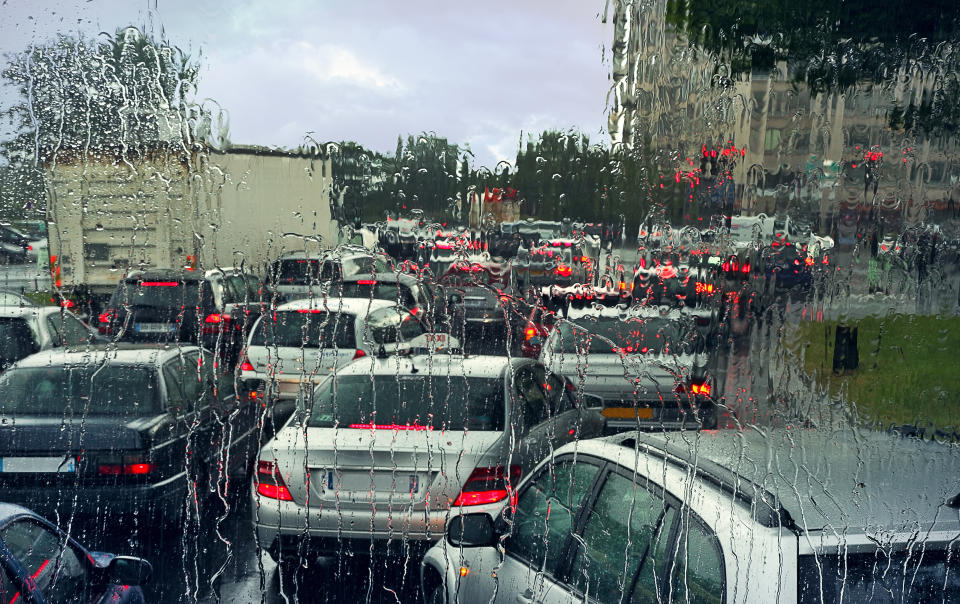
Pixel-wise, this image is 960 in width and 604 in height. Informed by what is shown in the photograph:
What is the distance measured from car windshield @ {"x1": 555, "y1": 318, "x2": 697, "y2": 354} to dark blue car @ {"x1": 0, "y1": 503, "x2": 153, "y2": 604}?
4473 millimetres

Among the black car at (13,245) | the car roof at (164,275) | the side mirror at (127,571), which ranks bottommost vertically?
the side mirror at (127,571)

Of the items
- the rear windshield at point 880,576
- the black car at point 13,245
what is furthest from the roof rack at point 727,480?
the black car at point 13,245

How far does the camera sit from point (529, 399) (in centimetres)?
488

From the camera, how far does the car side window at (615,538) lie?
2.23 metres

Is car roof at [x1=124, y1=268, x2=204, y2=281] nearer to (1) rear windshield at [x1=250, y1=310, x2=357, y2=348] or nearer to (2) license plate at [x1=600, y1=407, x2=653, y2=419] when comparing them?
(1) rear windshield at [x1=250, y1=310, x2=357, y2=348]

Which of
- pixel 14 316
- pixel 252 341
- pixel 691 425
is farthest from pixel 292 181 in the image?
pixel 691 425

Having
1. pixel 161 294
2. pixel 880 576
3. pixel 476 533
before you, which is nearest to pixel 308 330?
pixel 161 294

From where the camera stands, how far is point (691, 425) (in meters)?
6.12

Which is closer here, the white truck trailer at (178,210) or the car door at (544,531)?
the car door at (544,531)

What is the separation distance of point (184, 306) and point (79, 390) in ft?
8.09

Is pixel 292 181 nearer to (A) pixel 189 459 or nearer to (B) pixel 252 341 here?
(B) pixel 252 341

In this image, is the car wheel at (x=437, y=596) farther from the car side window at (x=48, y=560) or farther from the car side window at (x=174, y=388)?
the car side window at (x=174, y=388)

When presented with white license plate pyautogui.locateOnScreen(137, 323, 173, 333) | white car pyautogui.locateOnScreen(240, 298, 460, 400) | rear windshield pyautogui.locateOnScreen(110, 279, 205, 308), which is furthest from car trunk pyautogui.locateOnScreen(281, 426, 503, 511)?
white license plate pyautogui.locateOnScreen(137, 323, 173, 333)

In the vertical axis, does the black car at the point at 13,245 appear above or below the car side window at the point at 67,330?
above
